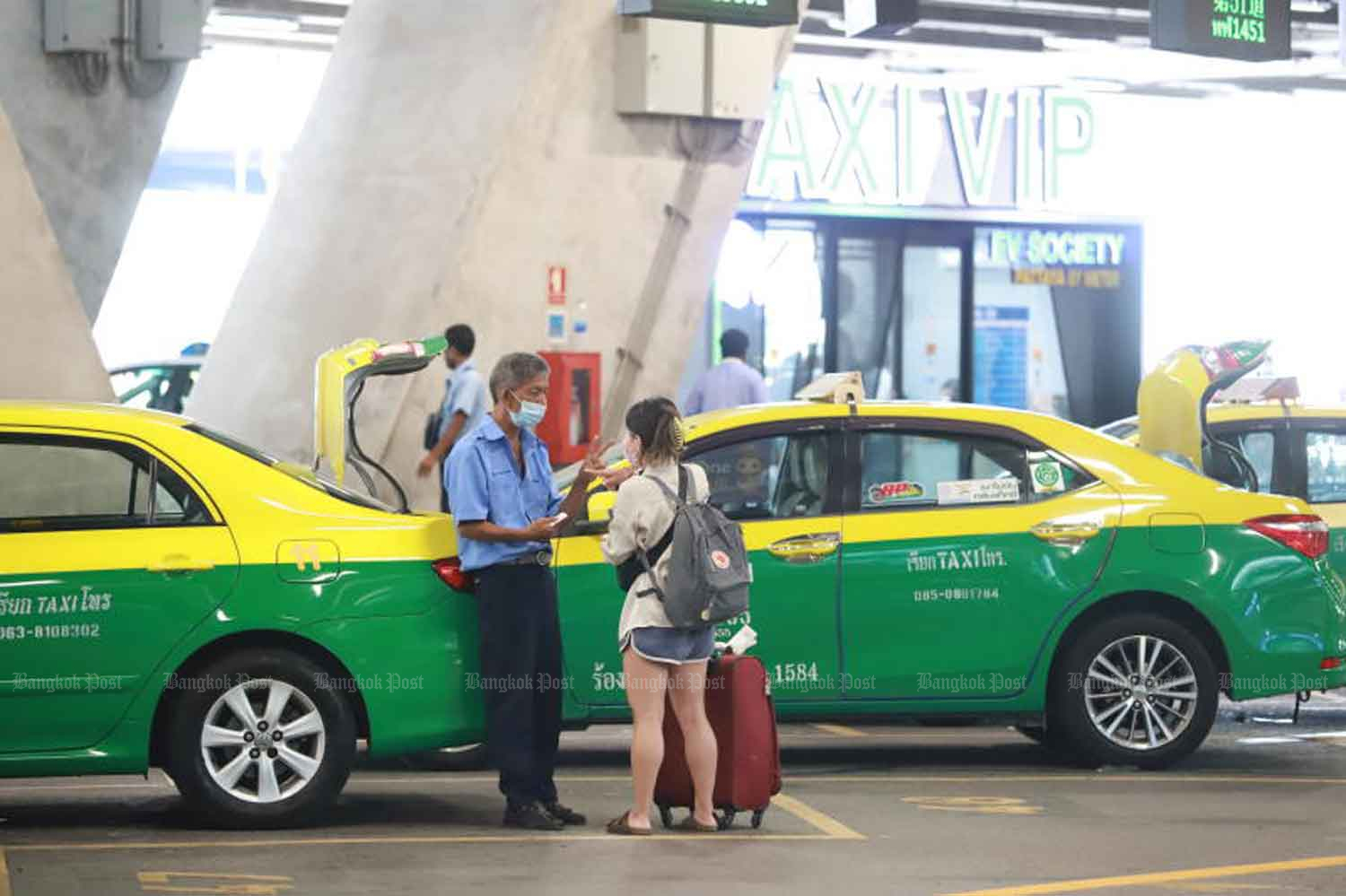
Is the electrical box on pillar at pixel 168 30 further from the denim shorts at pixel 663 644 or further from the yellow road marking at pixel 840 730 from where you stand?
the denim shorts at pixel 663 644

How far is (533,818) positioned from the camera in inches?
351

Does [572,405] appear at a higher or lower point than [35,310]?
lower

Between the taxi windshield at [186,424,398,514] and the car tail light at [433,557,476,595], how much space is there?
0.33 metres

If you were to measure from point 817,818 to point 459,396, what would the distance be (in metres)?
5.81

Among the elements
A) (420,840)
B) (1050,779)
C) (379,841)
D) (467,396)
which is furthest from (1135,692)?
(467,396)

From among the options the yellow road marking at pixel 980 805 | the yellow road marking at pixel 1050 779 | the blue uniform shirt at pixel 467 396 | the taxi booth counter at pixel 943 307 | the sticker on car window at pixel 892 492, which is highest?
the taxi booth counter at pixel 943 307

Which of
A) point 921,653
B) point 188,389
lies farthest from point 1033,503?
point 188,389

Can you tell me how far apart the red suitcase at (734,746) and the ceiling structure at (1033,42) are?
15.5 meters

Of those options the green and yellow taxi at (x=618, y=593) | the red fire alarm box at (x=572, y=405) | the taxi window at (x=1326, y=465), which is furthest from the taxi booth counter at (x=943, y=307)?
the green and yellow taxi at (x=618, y=593)

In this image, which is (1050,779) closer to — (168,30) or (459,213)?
(459,213)

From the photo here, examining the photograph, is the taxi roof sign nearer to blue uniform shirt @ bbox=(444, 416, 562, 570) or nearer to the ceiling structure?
blue uniform shirt @ bbox=(444, 416, 562, 570)

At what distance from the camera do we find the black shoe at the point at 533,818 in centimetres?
891

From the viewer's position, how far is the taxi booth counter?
22391 mm

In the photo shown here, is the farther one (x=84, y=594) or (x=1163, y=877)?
(x=84, y=594)
